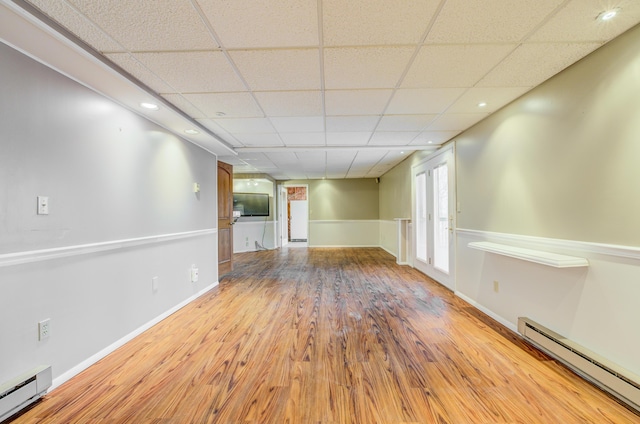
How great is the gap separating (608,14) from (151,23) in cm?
252

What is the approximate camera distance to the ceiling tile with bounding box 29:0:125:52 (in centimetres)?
138

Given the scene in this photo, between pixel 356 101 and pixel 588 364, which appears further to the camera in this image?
pixel 356 101

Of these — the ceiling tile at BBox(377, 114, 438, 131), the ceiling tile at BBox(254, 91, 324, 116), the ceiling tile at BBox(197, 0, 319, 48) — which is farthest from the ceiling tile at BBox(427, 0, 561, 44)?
the ceiling tile at BBox(377, 114, 438, 131)

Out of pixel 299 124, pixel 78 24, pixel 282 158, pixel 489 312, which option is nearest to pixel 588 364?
pixel 489 312

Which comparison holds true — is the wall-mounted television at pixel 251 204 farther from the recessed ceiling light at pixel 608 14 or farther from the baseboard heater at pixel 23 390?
the recessed ceiling light at pixel 608 14

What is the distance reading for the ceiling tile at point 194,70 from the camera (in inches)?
72.2

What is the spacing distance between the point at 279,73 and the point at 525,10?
5.03 ft

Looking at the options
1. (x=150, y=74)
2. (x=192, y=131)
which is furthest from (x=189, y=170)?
(x=150, y=74)

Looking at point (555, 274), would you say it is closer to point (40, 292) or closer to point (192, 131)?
point (40, 292)

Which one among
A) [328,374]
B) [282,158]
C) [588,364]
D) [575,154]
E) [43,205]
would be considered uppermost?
[282,158]

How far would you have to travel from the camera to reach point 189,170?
355 cm

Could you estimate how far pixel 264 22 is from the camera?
1522 mm

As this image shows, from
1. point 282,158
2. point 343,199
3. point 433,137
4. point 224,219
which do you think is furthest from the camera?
point 343,199

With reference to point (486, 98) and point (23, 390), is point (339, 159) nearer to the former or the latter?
point (486, 98)
